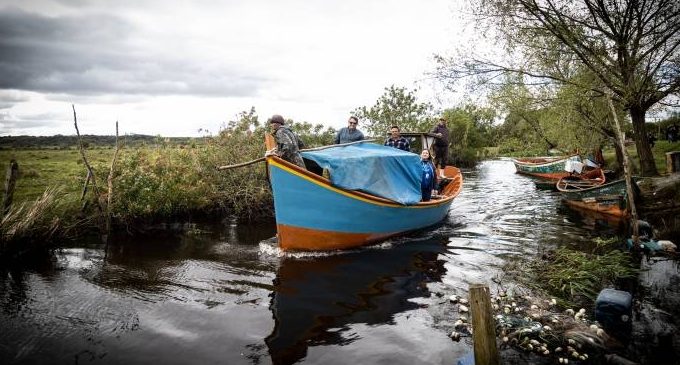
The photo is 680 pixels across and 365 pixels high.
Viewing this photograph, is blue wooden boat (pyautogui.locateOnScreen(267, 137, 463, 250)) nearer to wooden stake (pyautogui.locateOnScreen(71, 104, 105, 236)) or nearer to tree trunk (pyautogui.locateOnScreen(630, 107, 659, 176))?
wooden stake (pyautogui.locateOnScreen(71, 104, 105, 236))

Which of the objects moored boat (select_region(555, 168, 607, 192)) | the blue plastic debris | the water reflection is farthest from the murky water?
moored boat (select_region(555, 168, 607, 192))

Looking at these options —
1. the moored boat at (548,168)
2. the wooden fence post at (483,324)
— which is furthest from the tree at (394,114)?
the wooden fence post at (483,324)

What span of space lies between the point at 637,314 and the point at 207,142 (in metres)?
12.9

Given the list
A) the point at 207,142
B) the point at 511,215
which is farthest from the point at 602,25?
the point at 207,142

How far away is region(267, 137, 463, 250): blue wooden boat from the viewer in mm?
8727

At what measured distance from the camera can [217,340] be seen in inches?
223

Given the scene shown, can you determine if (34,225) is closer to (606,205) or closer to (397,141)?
(397,141)

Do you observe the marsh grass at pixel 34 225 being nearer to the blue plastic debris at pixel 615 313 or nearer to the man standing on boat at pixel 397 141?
the man standing on boat at pixel 397 141

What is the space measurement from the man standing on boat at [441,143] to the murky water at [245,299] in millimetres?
5786

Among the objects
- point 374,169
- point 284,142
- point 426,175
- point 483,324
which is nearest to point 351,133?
point 426,175

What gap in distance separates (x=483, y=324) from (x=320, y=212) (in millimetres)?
5280

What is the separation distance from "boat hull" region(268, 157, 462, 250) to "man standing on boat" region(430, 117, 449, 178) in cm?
692

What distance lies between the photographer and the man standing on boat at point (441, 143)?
53.6 ft

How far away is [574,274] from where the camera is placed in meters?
7.62
